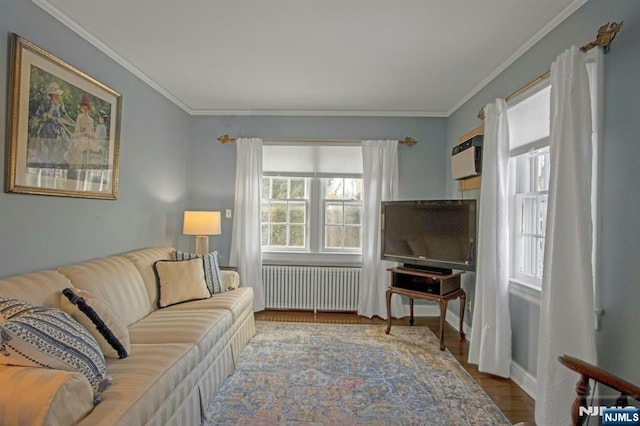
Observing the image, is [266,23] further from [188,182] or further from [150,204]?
[188,182]

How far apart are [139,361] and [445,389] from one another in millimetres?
2091

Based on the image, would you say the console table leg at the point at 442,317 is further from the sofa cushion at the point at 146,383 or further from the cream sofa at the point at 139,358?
the sofa cushion at the point at 146,383

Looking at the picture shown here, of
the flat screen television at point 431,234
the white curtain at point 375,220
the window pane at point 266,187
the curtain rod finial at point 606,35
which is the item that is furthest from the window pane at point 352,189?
the curtain rod finial at point 606,35

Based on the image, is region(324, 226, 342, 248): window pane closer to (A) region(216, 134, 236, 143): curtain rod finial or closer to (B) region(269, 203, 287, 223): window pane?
(B) region(269, 203, 287, 223): window pane

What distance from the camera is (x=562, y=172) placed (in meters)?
1.93

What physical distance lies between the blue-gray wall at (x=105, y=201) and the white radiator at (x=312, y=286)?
53.6 inches

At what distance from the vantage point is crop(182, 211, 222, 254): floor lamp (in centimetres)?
383

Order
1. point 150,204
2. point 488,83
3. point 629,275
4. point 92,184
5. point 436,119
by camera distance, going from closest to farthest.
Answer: point 629,275, point 92,184, point 488,83, point 150,204, point 436,119

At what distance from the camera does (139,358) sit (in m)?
1.86

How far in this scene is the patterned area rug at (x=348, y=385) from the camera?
2215 millimetres

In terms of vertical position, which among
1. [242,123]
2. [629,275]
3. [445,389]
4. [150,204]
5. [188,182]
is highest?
[242,123]

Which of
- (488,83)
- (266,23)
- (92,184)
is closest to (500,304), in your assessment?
(488,83)

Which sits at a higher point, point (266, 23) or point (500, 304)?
point (266, 23)

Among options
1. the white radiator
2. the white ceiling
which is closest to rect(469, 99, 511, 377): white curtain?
the white ceiling
